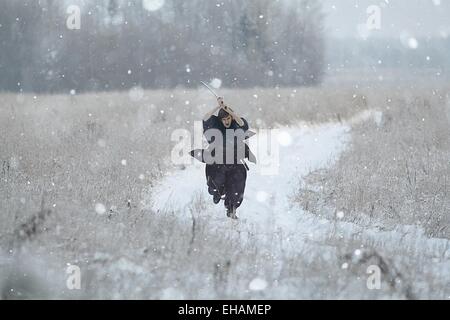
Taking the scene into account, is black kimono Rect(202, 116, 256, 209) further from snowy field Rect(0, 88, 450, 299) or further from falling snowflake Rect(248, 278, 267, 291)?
falling snowflake Rect(248, 278, 267, 291)

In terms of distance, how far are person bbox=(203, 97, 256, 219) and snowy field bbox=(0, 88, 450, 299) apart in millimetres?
372

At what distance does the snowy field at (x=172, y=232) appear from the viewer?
4453 mm

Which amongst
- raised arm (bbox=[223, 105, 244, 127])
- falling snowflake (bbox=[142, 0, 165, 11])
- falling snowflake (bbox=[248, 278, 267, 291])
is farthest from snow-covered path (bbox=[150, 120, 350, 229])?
falling snowflake (bbox=[142, 0, 165, 11])

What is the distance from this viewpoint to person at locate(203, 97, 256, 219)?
21.1ft

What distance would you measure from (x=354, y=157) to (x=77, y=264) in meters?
7.07

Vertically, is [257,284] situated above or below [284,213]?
below

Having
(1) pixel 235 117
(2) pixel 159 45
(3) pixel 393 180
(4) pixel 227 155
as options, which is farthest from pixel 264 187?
(2) pixel 159 45

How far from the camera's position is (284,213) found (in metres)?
7.44

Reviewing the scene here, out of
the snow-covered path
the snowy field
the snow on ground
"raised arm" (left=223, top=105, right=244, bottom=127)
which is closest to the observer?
the snowy field

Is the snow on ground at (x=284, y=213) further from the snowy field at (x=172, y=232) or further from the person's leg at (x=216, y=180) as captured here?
the person's leg at (x=216, y=180)

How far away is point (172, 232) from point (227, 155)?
1485 millimetres

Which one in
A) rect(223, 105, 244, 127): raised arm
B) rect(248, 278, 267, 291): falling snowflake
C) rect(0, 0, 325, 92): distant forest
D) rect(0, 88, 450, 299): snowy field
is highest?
rect(0, 0, 325, 92): distant forest

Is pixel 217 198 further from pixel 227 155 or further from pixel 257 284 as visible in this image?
pixel 257 284

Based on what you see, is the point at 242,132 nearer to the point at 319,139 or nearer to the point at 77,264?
the point at 77,264
